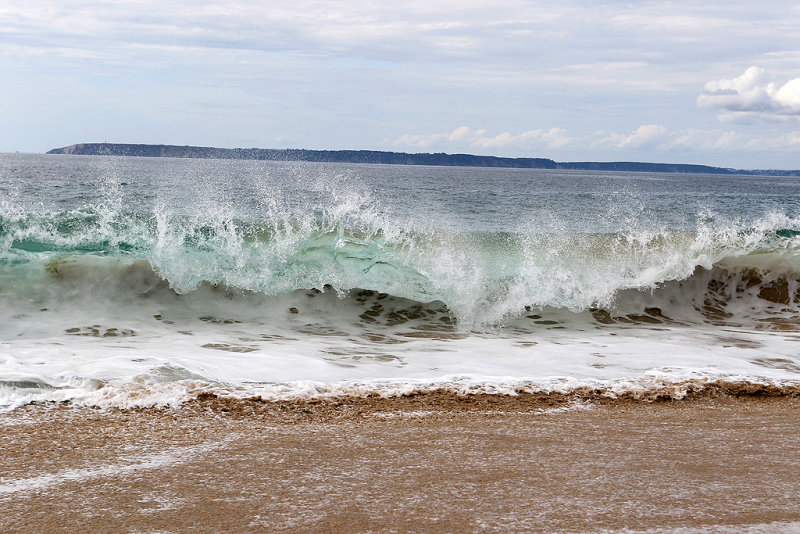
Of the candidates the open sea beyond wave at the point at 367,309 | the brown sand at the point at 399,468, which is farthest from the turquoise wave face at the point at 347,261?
the brown sand at the point at 399,468

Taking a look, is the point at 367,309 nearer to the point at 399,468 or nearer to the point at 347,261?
the point at 347,261

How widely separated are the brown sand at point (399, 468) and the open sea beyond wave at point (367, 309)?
48 centimetres

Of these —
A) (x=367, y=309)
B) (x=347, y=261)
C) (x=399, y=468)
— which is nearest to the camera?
(x=399, y=468)

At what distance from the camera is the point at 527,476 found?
134 inches

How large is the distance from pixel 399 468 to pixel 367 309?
18.3 ft

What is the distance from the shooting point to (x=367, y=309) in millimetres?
9008

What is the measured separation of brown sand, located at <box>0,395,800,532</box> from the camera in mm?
2945

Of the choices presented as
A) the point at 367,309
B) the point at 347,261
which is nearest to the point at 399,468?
the point at 367,309

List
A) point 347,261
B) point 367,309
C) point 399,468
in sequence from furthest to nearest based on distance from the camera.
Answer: point 347,261
point 367,309
point 399,468

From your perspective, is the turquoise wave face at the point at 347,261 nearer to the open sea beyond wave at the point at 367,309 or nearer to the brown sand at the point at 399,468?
the open sea beyond wave at the point at 367,309

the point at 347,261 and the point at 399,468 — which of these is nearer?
the point at 399,468

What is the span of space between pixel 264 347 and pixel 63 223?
21.1 ft

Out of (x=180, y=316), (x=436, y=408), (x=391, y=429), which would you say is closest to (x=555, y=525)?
(x=391, y=429)

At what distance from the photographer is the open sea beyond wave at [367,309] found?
524cm
